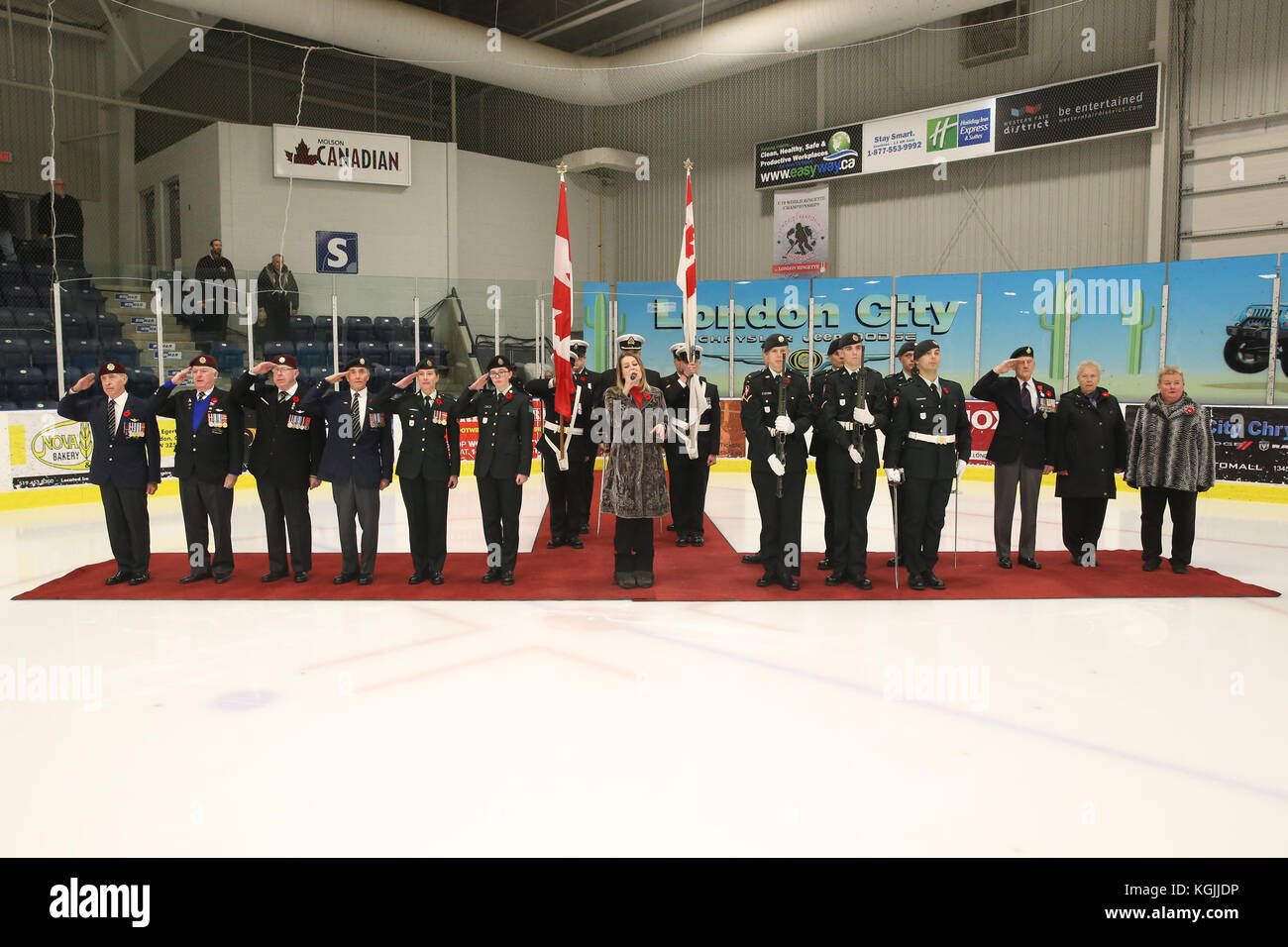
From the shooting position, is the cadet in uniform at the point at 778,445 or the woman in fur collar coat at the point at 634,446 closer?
the woman in fur collar coat at the point at 634,446

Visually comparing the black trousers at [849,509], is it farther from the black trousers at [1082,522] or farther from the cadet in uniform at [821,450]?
the black trousers at [1082,522]

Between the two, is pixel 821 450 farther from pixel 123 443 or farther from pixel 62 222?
pixel 62 222

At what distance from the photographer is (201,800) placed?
308 centimetres

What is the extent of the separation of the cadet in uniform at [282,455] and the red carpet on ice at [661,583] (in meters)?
0.29

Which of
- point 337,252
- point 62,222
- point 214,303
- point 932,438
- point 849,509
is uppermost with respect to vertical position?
point 337,252

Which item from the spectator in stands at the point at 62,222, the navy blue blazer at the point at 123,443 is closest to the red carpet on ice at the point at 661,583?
the navy blue blazer at the point at 123,443

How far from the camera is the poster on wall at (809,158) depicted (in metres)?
15.8

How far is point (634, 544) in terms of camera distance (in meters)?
6.39

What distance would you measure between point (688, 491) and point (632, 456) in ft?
6.68

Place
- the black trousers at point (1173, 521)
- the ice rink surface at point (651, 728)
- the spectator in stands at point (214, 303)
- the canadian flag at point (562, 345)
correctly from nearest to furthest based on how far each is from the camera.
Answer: the ice rink surface at point (651, 728) → the black trousers at point (1173, 521) → the canadian flag at point (562, 345) → the spectator in stands at point (214, 303)

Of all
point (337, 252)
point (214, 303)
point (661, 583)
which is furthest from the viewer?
point (337, 252)

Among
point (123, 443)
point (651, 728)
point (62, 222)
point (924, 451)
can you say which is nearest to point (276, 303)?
point (62, 222)

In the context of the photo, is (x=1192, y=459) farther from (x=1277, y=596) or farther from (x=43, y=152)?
(x=43, y=152)

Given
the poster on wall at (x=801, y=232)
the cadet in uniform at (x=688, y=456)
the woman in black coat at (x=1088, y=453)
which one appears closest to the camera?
the woman in black coat at (x=1088, y=453)
